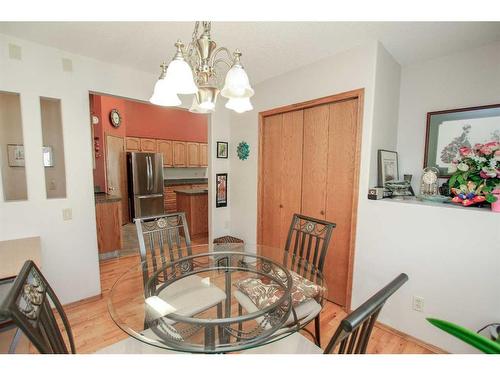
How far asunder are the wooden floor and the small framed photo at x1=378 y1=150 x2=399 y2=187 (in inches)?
49.9

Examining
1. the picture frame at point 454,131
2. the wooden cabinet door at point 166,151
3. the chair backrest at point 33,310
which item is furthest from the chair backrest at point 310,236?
the wooden cabinet door at point 166,151

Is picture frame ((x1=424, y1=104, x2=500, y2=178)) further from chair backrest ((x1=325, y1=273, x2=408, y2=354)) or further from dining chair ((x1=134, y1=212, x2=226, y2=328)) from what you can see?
dining chair ((x1=134, y1=212, x2=226, y2=328))

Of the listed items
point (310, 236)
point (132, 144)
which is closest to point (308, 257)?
point (310, 236)

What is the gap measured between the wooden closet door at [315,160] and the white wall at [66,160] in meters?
1.90

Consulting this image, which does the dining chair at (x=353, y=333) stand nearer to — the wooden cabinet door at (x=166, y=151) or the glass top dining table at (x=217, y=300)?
the glass top dining table at (x=217, y=300)

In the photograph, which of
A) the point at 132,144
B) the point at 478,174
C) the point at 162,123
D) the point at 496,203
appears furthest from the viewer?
the point at 162,123

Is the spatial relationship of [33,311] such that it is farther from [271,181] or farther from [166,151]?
[166,151]

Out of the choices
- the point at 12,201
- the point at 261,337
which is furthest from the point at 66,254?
the point at 261,337

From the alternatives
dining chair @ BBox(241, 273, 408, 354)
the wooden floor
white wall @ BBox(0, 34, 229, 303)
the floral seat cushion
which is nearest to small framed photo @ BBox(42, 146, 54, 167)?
white wall @ BBox(0, 34, 229, 303)

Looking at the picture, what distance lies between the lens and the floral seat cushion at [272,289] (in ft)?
4.65

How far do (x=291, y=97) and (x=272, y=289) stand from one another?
1960 mm

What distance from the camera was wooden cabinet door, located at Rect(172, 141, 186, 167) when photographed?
5918mm

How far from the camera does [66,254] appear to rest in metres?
2.18

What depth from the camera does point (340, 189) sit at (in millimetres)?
→ 2186
